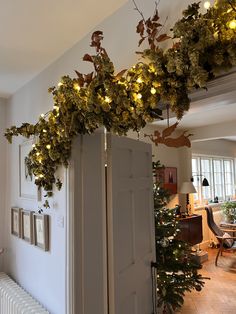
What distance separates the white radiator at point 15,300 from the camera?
7.80 ft

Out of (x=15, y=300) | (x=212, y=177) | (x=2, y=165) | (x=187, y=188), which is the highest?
(x=2, y=165)

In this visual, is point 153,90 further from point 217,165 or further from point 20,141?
point 217,165

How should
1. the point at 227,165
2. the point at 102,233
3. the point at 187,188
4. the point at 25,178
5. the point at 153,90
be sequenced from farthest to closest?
the point at 227,165, the point at 187,188, the point at 25,178, the point at 102,233, the point at 153,90

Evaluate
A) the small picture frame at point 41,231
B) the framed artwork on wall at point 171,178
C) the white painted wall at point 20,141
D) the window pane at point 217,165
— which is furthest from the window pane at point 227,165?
the small picture frame at point 41,231

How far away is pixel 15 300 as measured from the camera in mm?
2592

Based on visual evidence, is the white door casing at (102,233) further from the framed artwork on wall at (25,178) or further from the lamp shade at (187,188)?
the lamp shade at (187,188)

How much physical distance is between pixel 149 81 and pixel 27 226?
2.21 m

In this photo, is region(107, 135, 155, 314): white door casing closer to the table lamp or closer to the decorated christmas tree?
the decorated christmas tree

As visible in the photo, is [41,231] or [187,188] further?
[187,188]

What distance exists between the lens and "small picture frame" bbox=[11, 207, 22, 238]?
119 inches

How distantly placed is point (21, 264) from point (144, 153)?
1.87 metres

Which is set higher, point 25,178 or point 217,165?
point 217,165

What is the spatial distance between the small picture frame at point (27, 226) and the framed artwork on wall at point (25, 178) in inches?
6.8

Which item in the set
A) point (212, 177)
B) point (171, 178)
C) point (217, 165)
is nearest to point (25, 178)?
point (171, 178)
